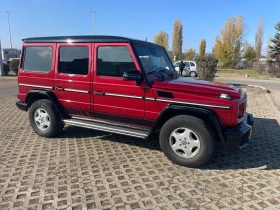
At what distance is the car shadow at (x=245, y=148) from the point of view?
386 centimetres

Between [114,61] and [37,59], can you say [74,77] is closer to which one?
[114,61]

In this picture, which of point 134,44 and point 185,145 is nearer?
point 185,145

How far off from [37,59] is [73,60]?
0.98 meters

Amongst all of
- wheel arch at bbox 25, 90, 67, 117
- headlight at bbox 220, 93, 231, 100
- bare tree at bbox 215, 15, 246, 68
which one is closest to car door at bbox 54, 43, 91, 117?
wheel arch at bbox 25, 90, 67, 117

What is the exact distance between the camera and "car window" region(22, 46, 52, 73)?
4777mm

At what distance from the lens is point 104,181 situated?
326 centimetres

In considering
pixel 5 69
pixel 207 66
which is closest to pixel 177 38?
pixel 5 69

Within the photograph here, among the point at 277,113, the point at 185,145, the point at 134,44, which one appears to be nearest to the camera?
the point at 185,145

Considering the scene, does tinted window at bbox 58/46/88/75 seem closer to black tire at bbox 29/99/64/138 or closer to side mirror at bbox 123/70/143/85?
black tire at bbox 29/99/64/138

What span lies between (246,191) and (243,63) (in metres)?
46.6

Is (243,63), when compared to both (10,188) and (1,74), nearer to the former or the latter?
(1,74)

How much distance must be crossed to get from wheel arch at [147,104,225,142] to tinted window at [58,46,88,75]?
1.71 meters

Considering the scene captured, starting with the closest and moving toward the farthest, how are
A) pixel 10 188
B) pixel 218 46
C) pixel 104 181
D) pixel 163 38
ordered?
pixel 10 188 → pixel 104 181 → pixel 218 46 → pixel 163 38

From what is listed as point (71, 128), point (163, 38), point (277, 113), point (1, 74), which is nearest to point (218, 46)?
point (163, 38)
